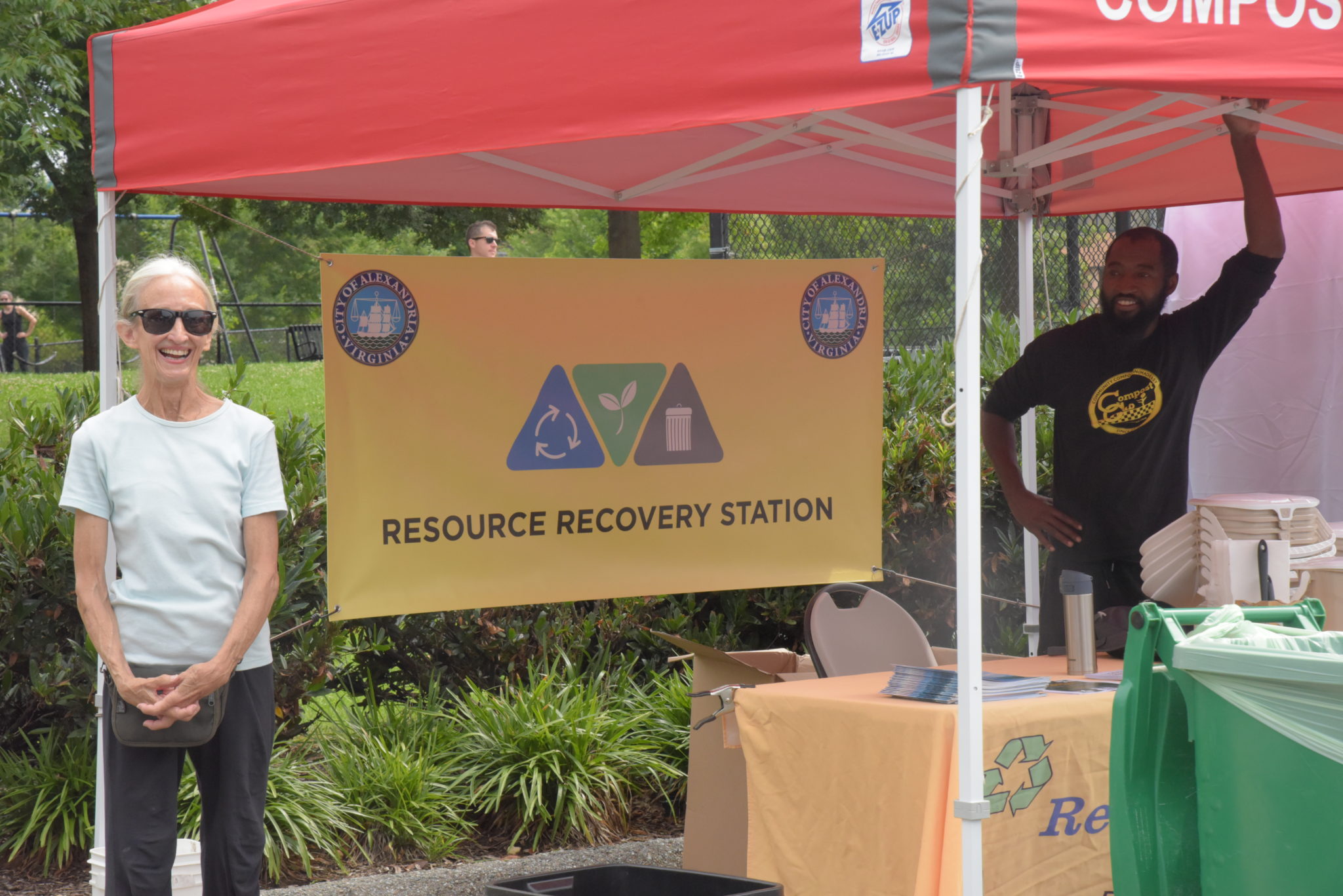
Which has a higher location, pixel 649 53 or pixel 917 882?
pixel 649 53

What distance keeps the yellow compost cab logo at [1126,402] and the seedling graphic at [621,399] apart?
5.18 feet

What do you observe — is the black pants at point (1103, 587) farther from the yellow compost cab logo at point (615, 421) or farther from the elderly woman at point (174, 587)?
the elderly woman at point (174, 587)

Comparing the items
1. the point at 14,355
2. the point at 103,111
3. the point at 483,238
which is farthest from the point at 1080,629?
the point at 14,355

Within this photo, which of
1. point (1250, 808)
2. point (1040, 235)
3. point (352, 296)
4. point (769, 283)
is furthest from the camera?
point (1040, 235)

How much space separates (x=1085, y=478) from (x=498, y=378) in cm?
205

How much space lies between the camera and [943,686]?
3.23 metres

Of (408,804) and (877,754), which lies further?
(408,804)

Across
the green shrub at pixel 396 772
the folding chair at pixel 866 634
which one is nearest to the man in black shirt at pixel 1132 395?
the folding chair at pixel 866 634

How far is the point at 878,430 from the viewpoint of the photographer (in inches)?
201

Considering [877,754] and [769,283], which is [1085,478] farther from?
[877,754]

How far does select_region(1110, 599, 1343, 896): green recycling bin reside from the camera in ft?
7.02

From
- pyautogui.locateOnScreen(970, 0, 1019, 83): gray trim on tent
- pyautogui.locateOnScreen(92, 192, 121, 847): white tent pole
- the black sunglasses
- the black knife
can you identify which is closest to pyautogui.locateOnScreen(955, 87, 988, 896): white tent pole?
pyautogui.locateOnScreen(970, 0, 1019, 83): gray trim on tent

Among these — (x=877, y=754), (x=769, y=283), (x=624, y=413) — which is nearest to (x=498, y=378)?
(x=624, y=413)

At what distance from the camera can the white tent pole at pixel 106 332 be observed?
11.8 ft
